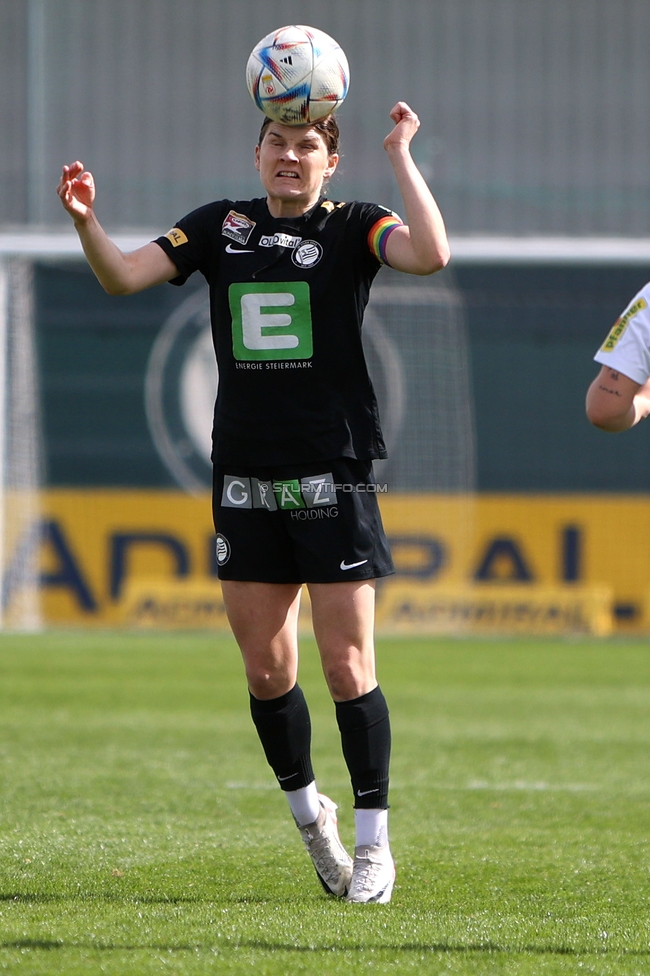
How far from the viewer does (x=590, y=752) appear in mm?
6516

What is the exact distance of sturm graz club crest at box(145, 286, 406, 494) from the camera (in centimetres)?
1512

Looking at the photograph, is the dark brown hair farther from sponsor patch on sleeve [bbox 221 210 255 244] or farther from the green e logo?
the green e logo

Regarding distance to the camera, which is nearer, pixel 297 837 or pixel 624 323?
pixel 624 323

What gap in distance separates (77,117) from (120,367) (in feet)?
10.8

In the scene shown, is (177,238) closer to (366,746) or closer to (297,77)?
(297,77)

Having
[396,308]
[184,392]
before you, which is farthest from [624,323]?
[184,392]

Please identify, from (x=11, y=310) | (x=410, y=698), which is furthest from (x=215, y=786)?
(x=11, y=310)

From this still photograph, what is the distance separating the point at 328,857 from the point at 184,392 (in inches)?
476

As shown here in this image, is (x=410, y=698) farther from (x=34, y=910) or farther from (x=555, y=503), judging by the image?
(x=555, y=503)

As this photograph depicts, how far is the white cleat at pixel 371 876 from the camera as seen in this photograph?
3365mm

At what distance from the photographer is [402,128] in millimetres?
3332

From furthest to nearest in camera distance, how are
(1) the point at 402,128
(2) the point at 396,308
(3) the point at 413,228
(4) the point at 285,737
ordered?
(2) the point at 396,308 < (4) the point at 285,737 < (1) the point at 402,128 < (3) the point at 413,228

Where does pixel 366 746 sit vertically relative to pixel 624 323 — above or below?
below

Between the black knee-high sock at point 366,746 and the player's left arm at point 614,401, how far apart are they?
3.08 ft
